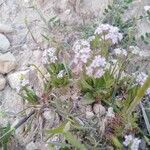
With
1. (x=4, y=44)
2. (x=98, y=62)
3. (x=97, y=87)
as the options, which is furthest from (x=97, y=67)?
(x=4, y=44)

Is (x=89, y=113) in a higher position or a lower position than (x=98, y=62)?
lower

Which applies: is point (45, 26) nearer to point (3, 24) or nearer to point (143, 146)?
point (3, 24)

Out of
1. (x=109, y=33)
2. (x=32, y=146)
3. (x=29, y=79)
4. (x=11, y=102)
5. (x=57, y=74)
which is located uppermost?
(x=109, y=33)

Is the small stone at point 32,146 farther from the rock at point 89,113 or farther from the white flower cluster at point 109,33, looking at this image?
the white flower cluster at point 109,33

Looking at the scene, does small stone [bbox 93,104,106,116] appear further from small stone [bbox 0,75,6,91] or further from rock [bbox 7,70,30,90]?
small stone [bbox 0,75,6,91]

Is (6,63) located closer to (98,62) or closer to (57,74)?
(57,74)

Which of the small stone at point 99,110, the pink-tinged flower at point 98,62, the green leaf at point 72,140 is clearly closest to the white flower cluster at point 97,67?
the pink-tinged flower at point 98,62

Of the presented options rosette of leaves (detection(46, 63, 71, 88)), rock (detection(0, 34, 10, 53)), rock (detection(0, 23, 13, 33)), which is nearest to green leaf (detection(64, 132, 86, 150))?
rosette of leaves (detection(46, 63, 71, 88))
